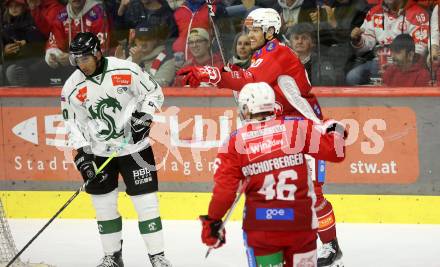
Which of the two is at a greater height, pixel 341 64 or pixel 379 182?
A: pixel 341 64

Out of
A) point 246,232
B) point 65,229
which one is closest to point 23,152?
point 65,229

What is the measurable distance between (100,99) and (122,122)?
19 centimetres

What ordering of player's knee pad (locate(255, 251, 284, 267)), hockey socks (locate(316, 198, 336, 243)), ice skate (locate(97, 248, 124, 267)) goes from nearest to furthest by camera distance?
player's knee pad (locate(255, 251, 284, 267))
hockey socks (locate(316, 198, 336, 243))
ice skate (locate(97, 248, 124, 267))

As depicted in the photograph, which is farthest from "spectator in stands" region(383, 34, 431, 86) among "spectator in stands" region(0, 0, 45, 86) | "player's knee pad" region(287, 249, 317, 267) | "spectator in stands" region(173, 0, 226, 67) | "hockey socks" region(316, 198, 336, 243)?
"player's knee pad" region(287, 249, 317, 267)

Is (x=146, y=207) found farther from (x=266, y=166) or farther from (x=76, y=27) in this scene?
(x=76, y=27)

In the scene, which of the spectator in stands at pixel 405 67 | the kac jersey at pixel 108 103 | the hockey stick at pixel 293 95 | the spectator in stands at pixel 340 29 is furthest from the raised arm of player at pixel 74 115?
the spectator in stands at pixel 405 67

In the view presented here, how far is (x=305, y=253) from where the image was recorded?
15.4ft

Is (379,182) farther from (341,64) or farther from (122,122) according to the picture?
(122,122)

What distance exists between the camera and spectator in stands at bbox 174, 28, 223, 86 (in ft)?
25.9

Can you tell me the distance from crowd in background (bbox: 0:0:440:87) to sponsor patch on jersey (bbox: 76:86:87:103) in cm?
144

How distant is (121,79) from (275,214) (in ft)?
6.00

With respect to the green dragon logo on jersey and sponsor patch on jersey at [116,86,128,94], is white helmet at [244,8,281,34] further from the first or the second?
the green dragon logo on jersey

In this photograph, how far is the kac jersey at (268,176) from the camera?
4.57 m

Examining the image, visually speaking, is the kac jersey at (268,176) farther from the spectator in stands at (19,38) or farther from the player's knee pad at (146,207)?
the spectator in stands at (19,38)
